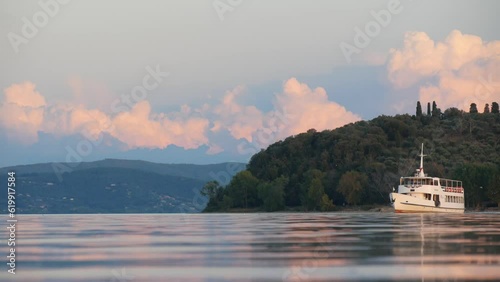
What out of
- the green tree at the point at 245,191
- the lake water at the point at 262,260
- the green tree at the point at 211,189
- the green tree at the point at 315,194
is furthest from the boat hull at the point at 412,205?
the lake water at the point at 262,260

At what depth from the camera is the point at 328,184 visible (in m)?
168

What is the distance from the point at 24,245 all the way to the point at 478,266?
58.6ft

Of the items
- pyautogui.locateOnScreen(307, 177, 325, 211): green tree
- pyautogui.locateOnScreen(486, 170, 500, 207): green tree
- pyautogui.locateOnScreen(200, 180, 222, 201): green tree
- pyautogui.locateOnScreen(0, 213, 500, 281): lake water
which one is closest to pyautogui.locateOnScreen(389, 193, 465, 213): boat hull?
pyautogui.locateOnScreen(486, 170, 500, 207): green tree

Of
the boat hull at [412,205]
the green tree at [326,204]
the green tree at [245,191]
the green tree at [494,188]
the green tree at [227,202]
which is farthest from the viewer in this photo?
the green tree at [245,191]

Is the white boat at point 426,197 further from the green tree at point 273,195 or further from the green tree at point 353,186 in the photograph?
the green tree at point 273,195

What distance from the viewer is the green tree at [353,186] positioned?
156 metres

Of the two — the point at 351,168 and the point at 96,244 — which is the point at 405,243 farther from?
the point at 351,168

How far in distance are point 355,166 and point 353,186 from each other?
16.5 metres

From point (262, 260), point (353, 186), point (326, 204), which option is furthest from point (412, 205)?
point (262, 260)

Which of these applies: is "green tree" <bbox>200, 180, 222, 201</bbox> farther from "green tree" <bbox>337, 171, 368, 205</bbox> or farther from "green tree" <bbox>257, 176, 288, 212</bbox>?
"green tree" <bbox>337, 171, 368, 205</bbox>

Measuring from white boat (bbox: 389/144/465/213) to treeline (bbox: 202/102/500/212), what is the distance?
941cm

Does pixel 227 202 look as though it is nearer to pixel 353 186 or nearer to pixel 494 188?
pixel 353 186

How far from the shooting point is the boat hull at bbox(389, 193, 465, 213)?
12594 cm

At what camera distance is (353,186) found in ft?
510
